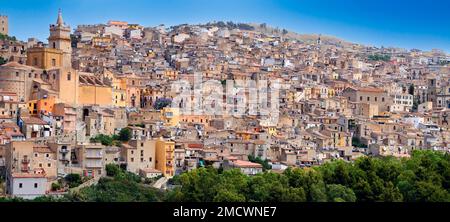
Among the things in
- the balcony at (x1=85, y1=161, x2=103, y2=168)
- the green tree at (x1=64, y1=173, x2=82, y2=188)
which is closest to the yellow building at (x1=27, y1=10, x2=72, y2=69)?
the balcony at (x1=85, y1=161, x2=103, y2=168)

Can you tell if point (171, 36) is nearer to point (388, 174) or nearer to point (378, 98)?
point (378, 98)

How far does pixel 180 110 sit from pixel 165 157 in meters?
3.33

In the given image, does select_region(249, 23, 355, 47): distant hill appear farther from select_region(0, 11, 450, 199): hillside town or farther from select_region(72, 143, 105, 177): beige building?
select_region(72, 143, 105, 177): beige building

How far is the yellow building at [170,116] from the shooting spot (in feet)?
42.7

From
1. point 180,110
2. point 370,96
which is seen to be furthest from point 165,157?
point 370,96

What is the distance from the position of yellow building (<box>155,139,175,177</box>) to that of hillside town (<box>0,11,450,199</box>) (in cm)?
1

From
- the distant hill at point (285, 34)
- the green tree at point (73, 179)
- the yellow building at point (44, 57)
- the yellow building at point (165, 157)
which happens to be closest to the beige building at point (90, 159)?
the green tree at point (73, 179)

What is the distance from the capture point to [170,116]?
43.4 feet

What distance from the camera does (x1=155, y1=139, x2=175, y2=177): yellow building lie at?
10625 millimetres

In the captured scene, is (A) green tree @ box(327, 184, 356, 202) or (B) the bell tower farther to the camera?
(B) the bell tower

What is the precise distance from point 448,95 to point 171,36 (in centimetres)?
874

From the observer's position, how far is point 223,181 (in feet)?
26.7

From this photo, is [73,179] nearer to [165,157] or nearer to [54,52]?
[165,157]
